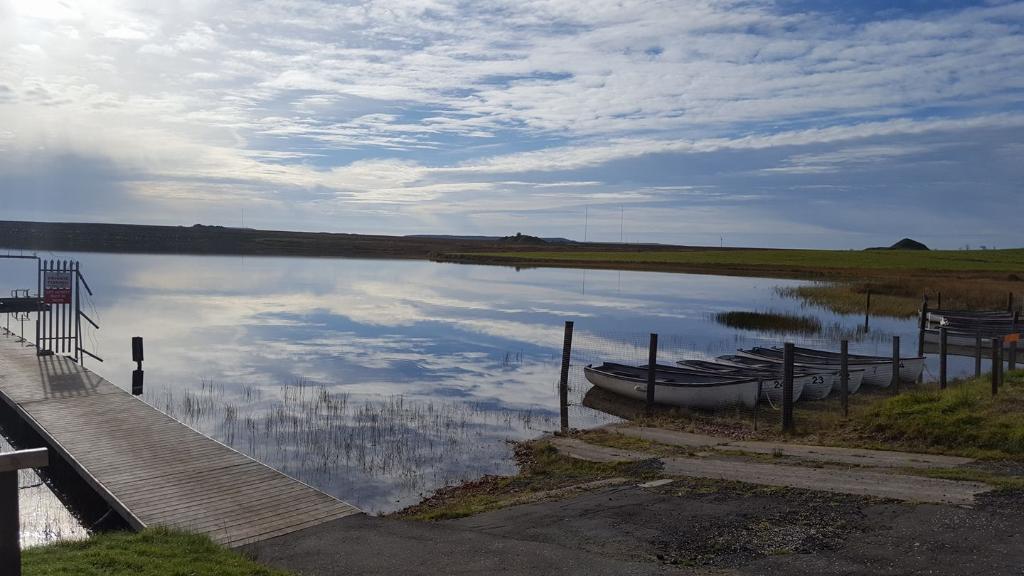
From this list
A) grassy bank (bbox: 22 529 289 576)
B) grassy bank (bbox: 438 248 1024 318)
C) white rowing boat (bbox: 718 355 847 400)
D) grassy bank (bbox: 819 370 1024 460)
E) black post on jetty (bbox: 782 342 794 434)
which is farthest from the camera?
grassy bank (bbox: 438 248 1024 318)

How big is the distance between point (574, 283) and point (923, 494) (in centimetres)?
6411

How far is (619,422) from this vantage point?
1927 centimetres

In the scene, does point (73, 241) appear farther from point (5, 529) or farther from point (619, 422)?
point (5, 529)

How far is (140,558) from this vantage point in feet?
23.5

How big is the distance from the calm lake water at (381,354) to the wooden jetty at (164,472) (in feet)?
6.31

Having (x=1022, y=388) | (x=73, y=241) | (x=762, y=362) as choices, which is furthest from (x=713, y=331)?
(x=73, y=241)

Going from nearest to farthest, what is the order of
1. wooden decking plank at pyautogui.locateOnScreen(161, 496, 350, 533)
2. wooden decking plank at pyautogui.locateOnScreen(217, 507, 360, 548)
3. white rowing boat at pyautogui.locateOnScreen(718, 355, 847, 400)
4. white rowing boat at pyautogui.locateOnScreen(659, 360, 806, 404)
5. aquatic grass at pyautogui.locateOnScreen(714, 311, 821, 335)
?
wooden decking plank at pyautogui.locateOnScreen(217, 507, 360, 548) < wooden decking plank at pyautogui.locateOnScreen(161, 496, 350, 533) < white rowing boat at pyautogui.locateOnScreen(659, 360, 806, 404) < white rowing boat at pyautogui.locateOnScreen(718, 355, 847, 400) < aquatic grass at pyautogui.locateOnScreen(714, 311, 821, 335)

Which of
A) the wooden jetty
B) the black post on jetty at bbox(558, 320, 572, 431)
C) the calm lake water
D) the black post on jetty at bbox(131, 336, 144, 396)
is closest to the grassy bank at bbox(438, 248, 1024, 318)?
the calm lake water

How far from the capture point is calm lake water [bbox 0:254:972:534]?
626 inches

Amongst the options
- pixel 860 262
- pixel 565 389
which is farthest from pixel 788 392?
pixel 860 262

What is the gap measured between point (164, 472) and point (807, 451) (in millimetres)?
10483

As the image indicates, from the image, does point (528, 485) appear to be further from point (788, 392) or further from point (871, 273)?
point (871, 273)

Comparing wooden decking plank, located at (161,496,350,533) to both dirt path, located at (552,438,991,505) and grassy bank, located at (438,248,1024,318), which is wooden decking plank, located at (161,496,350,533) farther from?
grassy bank, located at (438,248,1024,318)

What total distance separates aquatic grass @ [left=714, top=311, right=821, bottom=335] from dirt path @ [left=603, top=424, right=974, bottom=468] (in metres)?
23.2
